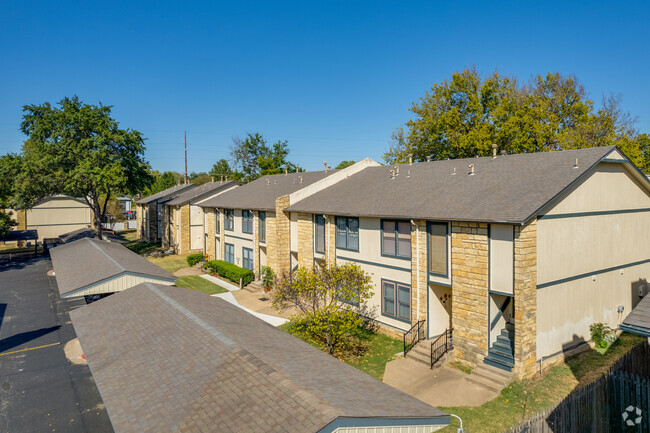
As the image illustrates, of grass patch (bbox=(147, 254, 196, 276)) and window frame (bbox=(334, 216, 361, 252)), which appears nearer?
window frame (bbox=(334, 216, 361, 252))

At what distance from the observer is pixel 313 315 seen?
1577 centimetres

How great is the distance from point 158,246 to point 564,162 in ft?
146

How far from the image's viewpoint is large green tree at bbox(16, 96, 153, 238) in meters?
34.7

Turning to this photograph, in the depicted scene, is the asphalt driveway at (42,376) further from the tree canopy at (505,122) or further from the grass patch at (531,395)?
the tree canopy at (505,122)

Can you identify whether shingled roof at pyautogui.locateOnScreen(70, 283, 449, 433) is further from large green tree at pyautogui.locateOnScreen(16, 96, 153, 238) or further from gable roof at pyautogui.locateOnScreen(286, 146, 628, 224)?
large green tree at pyautogui.locateOnScreen(16, 96, 153, 238)

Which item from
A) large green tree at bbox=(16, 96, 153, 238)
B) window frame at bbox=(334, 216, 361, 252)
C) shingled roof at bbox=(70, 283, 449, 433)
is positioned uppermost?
large green tree at bbox=(16, 96, 153, 238)

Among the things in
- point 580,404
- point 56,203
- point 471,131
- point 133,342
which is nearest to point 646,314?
point 580,404

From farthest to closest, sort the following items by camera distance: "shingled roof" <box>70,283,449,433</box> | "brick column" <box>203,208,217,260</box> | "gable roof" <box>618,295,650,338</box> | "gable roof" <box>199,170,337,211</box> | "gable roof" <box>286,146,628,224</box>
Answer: "brick column" <box>203,208,217,260</box>, "gable roof" <box>199,170,337,211</box>, "gable roof" <box>286,146,628,224</box>, "gable roof" <box>618,295,650,338</box>, "shingled roof" <box>70,283,449,433</box>

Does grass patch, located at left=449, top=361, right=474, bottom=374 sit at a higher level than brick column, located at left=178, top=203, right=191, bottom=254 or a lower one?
lower

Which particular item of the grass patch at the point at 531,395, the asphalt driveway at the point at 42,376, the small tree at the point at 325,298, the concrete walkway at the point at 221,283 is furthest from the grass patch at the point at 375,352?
the concrete walkway at the point at 221,283

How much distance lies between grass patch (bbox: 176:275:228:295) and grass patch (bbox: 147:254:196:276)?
13.1ft

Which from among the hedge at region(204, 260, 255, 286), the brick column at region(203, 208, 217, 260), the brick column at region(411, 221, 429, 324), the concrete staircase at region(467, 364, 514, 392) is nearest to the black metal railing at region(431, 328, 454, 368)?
the brick column at region(411, 221, 429, 324)

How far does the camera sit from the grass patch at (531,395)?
38.0 feet

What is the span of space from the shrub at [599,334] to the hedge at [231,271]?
68.4ft
